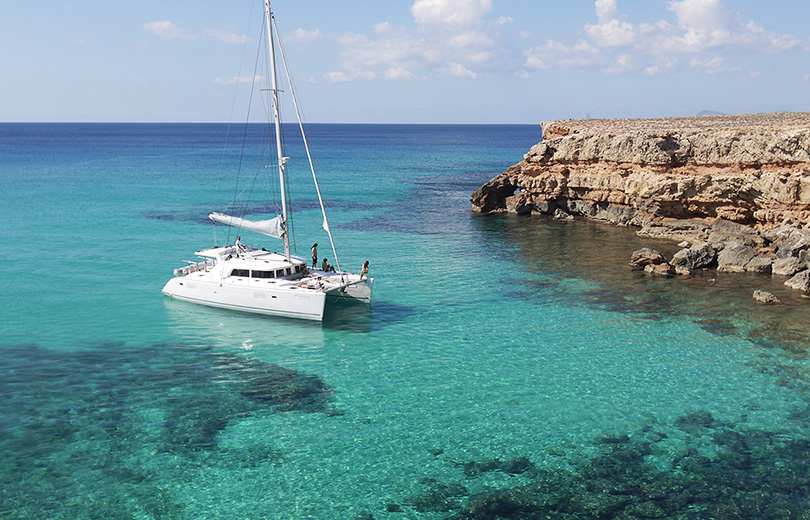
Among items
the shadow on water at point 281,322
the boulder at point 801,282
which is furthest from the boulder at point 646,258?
the shadow on water at point 281,322

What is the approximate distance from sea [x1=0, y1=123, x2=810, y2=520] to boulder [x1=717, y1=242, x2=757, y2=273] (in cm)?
109

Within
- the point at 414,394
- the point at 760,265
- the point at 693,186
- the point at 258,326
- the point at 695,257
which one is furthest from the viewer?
the point at 693,186

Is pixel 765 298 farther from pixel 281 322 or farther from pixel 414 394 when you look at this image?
pixel 281 322

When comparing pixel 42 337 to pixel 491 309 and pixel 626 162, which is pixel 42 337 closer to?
pixel 491 309

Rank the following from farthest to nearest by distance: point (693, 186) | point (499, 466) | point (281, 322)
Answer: point (693, 186), point (281, 322), point (499, 466)

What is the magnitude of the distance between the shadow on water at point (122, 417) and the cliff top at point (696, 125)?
3727 cm

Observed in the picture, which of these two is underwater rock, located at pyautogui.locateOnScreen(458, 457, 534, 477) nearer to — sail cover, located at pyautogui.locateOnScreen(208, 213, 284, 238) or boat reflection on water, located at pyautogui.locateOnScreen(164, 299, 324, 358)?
boat reflection on water, located at pyautogui.locateOnScreen(164, 299, 324, 358)

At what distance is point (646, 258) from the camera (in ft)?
122

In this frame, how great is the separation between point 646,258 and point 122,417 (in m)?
29.6

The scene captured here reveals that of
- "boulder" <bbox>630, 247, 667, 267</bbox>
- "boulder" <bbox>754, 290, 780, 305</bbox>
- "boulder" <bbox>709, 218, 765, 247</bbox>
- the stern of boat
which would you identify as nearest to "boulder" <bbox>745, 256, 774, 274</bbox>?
"boulder" <bbox>709, 218, 765, 247</bbox>

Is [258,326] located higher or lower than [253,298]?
lower

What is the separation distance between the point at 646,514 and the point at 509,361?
9547 mm

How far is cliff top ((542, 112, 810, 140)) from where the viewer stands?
4435cm

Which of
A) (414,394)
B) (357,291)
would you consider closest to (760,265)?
(357,291)
